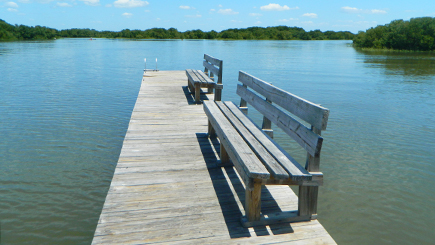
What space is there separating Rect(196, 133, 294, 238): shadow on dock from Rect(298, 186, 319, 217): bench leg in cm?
21

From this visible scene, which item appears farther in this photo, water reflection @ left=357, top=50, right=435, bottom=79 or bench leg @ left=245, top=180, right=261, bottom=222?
water reflection @ left=357, top=50, right=435, bottom=79

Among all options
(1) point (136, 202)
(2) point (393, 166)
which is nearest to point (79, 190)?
(1) point (136, 202)

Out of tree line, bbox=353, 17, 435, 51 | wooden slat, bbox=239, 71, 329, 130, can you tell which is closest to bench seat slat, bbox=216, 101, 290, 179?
wooden slat, bbox=239, 71, 329, 130

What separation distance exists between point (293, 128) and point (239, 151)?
606 mm

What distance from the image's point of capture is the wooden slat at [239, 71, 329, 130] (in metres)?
2.97

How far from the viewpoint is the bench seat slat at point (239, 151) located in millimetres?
2955

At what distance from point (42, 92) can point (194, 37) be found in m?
139

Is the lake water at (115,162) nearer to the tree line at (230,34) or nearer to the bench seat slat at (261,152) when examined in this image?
the bench seat slat at (261,152)

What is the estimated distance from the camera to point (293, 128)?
3.51m

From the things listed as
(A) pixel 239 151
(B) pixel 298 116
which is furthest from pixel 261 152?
(B) pixel 298 116

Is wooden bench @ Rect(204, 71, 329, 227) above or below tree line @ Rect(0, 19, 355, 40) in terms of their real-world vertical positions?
below

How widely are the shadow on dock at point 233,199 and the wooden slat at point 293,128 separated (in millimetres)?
761

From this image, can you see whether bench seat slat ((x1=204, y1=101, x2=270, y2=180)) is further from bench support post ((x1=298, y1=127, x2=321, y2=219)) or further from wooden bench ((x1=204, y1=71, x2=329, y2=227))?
bench support post ((x1=298, y1=127, x2=321, y2=219))

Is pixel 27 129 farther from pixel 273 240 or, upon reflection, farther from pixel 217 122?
pixel 273 240
